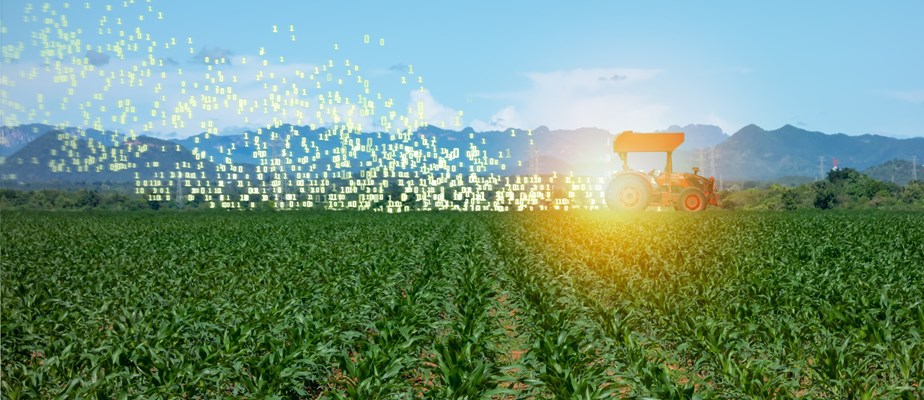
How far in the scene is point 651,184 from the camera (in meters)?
32.9

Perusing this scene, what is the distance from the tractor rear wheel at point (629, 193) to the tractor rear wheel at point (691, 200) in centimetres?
246

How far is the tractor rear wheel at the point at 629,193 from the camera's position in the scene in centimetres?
3259

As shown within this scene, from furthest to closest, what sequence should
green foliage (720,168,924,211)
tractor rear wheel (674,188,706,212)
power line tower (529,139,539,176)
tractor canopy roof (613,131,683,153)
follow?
power line tower (529,139,539,176) → green foliage (720,168,924,211) → tractor rear wheel (674,188,706,212) → tractor canopy roof (613,131,683,153)

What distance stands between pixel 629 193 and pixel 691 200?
391 cm

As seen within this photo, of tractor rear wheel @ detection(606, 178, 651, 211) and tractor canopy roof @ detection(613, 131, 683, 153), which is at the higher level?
tractor canopy roof @ detection(613, 131, 683, 153)

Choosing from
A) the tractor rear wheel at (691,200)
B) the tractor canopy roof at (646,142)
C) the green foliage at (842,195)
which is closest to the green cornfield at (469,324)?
the tractor canopy roof at (646,142)

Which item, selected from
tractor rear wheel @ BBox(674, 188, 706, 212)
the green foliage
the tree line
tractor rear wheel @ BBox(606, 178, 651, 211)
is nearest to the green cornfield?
tractor rear wheel @ BBox(606, 178, 651, 211)

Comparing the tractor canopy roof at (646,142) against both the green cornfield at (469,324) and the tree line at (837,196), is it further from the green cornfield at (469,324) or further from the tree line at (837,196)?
the tree line at (837,196)

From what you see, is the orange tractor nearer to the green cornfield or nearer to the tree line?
the green cornfield

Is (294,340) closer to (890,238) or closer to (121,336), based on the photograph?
(121,336)

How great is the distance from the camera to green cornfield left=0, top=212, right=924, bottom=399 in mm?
7363

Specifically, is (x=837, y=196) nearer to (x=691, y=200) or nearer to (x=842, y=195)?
(x=842, y=195)

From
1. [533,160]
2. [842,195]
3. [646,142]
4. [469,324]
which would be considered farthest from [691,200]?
[533,160]

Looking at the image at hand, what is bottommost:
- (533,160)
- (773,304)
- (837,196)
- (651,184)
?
(773,304)
